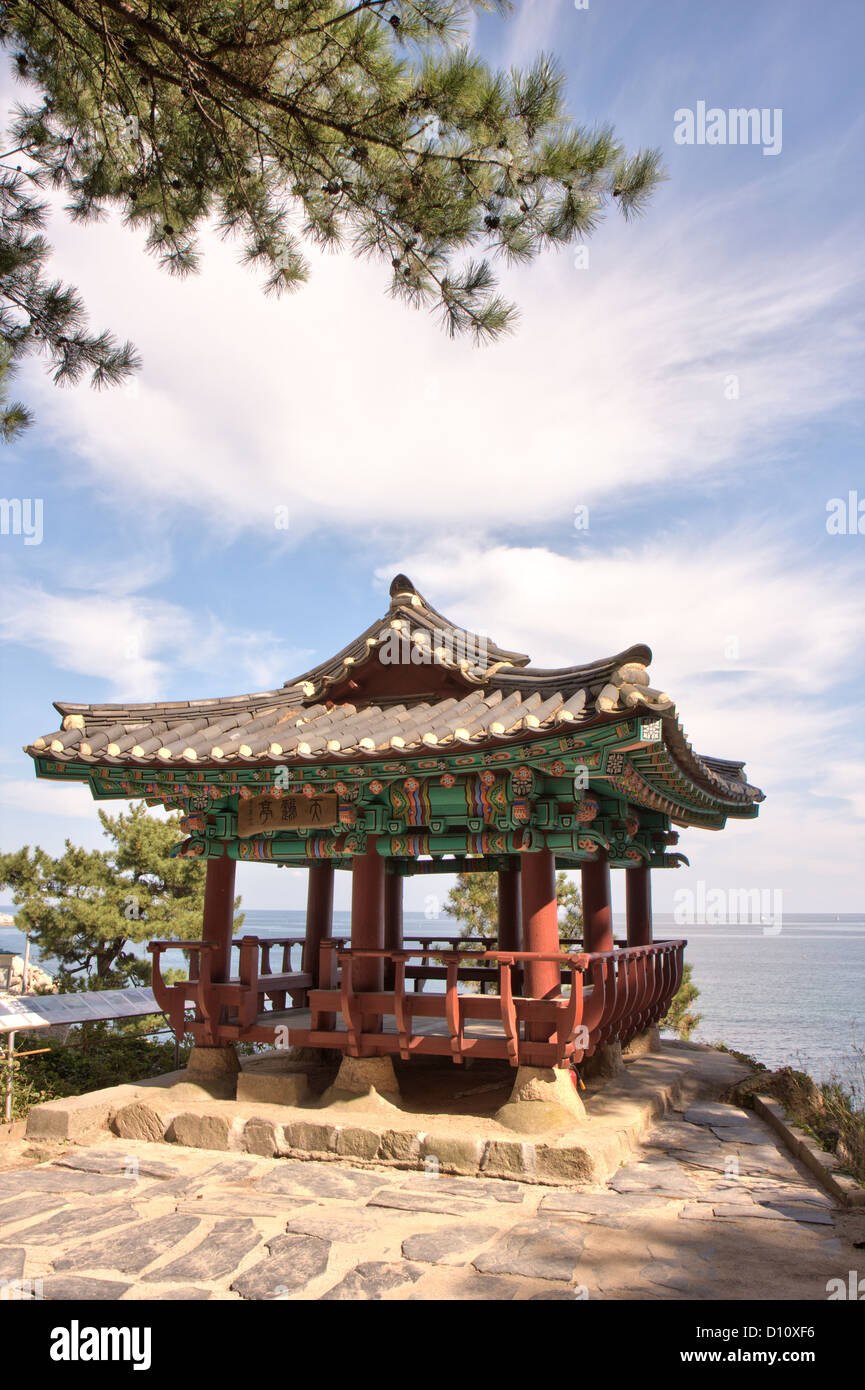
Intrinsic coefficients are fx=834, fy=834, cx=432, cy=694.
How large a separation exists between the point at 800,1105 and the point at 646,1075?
167 cm

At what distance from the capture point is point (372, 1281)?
4.80m

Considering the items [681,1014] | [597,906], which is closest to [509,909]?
[597,906]

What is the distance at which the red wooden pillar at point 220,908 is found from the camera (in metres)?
9.25

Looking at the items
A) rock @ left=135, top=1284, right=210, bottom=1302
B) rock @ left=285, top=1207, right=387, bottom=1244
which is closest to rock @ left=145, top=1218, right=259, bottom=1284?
rock @ left=135, top=1284, right=210, bottom=1302

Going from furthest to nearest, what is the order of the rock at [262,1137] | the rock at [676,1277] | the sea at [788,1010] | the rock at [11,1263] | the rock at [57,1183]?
1. the sea at [788,1010]
2. the rock at [262,1137]
3. the rock at [57,1183]
4. the rock at [11,1263]
5. the rock at [676,1277]

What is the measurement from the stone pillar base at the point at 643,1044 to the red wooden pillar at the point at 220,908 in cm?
540

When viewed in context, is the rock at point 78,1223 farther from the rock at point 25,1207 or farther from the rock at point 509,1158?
the rock at point 509,1158

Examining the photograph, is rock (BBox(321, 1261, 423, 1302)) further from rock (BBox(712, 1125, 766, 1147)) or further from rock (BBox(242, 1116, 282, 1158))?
rock (BBox(712, 1125, 766, 1147))

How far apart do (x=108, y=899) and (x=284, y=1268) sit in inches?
540

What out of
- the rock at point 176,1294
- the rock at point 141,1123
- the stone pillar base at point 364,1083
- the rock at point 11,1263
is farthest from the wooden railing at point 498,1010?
the rock at point 11,1263
